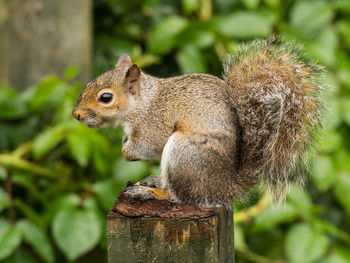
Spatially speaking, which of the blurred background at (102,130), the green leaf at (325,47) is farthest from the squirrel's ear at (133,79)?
the green leaf at (325,47)

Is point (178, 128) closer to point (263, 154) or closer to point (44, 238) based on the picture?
point (263, 154)

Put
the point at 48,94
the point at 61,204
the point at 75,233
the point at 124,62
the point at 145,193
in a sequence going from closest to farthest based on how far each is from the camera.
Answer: the point at 145,193
the point at 124,62
the point at 75,233
the point at 61,204
the point at 48,94

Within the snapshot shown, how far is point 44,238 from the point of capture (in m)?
1.75

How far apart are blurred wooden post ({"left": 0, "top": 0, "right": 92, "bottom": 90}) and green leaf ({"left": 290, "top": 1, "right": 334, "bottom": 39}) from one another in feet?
2.84

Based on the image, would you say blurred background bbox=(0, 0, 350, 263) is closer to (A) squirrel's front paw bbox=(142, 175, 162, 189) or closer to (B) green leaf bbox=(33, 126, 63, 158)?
(B) green leaf bbox=(33, 126, 63, 158)

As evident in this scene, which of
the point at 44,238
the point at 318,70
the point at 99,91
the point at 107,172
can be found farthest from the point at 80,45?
the point at 318,70

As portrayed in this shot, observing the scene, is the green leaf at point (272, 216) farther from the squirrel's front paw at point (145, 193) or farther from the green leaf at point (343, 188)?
the squirrel's front paw at point (145, 193)

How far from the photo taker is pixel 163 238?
3.15 ft

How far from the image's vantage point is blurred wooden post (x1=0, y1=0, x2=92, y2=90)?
2.12 meters

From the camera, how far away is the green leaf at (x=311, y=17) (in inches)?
91.6

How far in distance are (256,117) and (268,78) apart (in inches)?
3.6

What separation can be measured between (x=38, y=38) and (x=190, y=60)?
57 cm

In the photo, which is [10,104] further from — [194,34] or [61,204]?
[194,34]

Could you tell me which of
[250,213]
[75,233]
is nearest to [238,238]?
[250,213]
